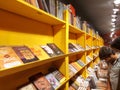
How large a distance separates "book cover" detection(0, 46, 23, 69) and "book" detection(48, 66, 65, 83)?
951mm

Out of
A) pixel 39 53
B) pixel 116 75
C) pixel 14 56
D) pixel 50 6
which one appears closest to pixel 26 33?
pixel 39 53

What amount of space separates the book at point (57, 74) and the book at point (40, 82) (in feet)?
1.02

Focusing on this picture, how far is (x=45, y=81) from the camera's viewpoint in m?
1.89

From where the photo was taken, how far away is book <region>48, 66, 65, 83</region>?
2.20 meters

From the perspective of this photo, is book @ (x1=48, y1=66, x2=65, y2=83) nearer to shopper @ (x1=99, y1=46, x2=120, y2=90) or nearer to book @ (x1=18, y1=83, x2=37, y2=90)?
book @ (x1=18, y1=83, x2=37, y2=90)

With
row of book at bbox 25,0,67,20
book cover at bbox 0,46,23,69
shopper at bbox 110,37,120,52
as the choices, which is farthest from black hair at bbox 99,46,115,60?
book cover at bbox 0,46,23,69

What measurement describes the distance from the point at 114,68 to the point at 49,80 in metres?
1.07

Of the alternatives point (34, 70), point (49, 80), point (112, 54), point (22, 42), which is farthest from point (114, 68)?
point (22, 42)

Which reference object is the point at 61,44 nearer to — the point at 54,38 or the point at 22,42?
the point at 54,38

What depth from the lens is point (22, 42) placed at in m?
1.79

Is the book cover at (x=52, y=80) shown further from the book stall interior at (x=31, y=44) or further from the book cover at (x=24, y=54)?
the book cover at (x=24, y=54)

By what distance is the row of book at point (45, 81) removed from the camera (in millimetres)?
1681

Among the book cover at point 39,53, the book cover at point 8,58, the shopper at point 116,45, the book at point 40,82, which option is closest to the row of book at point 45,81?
the book at point 40,82

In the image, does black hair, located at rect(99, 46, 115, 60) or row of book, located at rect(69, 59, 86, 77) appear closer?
black hair, located at rect(99, 46, 115, 60)
